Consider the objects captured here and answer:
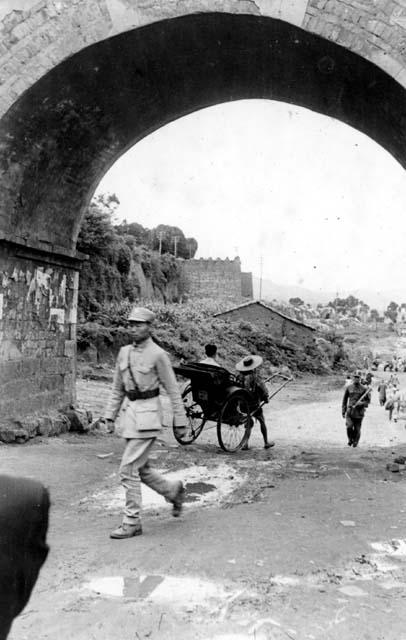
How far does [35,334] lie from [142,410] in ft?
15.0

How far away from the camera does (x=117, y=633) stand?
300 cm

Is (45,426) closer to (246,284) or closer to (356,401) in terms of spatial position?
(356,401)

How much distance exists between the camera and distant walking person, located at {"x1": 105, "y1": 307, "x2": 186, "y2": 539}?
15.4 ft

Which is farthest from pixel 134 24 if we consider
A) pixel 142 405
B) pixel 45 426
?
pixel 45 426

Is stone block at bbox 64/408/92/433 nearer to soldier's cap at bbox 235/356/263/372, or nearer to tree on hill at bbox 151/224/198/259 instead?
soldier's cap at bbox 235/356/263/372

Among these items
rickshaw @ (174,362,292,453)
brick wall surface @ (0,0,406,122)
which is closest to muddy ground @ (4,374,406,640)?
rickshaw @ (174,362,292,453)

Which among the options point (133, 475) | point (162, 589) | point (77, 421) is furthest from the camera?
point (77, 421)

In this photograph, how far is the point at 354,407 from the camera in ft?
32.9

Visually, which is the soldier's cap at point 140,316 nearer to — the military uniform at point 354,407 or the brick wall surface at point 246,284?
the military uniform at point 354,407

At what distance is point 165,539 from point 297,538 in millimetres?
1004

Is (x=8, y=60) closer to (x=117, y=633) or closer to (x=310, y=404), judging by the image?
(x=117, y=633)

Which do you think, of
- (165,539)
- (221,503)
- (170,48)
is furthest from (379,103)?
(165,539)

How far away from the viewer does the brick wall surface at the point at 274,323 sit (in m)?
34.3

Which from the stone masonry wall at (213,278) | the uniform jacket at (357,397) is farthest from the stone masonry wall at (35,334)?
the stone masonry wall at (213,278)
